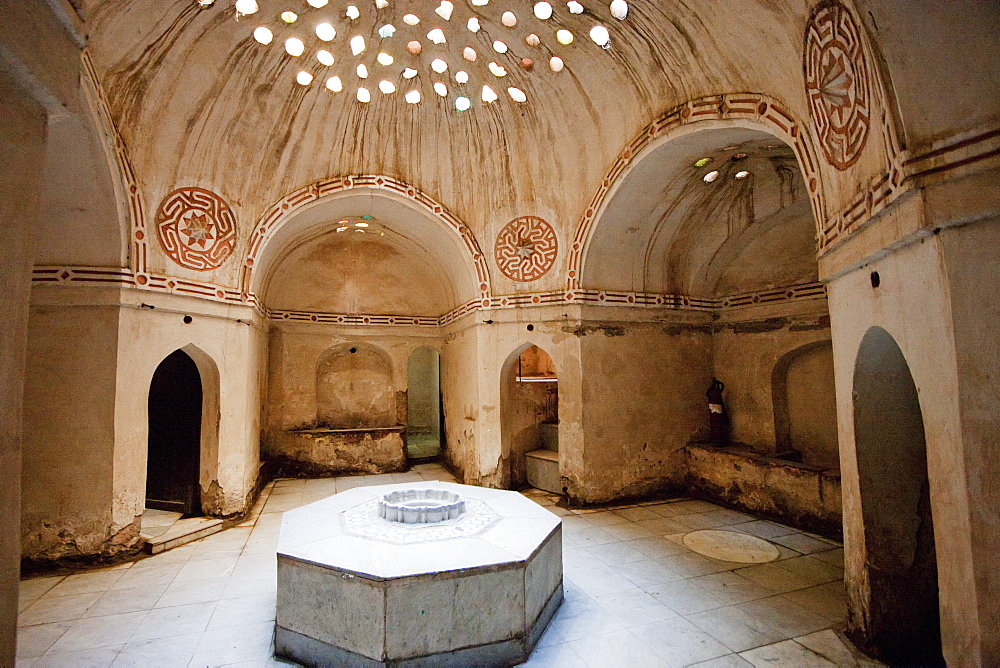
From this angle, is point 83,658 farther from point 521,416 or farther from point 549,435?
point 549,435

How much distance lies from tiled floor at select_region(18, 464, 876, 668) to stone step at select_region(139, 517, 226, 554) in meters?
0.12

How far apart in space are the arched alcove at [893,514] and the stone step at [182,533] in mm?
6633

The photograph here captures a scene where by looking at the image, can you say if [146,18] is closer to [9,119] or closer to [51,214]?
[51,214]

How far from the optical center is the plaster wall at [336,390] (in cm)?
934

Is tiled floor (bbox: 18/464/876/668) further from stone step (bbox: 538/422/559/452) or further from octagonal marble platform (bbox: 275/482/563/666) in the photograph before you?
stone step (bbox: 538/422/559/452)

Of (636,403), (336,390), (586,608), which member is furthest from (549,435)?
(586,608)

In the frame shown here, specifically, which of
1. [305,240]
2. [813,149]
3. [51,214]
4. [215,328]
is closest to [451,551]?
[813,149]

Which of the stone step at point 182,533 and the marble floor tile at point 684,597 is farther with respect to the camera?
the stone step at point 182,533

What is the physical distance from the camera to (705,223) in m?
7.43

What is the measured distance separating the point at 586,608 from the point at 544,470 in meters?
3.97

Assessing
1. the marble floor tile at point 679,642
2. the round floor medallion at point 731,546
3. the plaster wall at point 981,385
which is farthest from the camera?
the round floor medallion at point 731,546

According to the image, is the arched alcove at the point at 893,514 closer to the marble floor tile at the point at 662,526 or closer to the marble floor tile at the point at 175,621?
the marble floor tile at the point at 662,526

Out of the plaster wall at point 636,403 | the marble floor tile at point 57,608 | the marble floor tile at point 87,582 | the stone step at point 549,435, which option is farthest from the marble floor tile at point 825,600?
the marble floor tile at point 87,582

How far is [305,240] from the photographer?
9.06 meters
